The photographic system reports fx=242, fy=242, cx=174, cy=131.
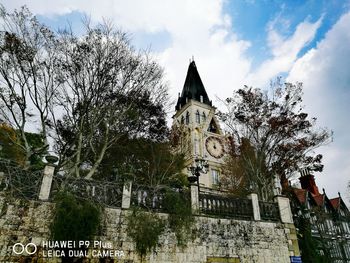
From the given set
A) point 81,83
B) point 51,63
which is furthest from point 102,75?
point 51,63

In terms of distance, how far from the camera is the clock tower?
2619cm

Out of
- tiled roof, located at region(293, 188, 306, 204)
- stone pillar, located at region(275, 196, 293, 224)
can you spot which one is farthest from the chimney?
stone pillar, located at region(275, 196, 293, 224)

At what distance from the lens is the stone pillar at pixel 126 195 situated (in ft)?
25.4

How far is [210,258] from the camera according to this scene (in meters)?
7.82

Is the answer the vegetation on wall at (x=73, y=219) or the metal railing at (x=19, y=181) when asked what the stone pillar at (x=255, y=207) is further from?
the metal railing at (x=19, y=181)

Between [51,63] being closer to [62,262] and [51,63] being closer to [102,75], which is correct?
[102,75]

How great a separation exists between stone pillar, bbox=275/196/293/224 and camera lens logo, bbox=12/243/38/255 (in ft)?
28.0

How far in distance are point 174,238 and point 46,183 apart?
4.27 metres

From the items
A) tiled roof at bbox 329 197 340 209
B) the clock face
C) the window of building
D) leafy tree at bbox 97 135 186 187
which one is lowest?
tiled roof at bbox 329 197 340 209

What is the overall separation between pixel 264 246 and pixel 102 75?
349 inches

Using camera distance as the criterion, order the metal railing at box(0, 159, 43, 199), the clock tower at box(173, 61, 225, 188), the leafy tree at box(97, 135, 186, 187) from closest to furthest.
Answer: the metal railing at box(0, 159, 43, 199), the leafy tree at box(97, 135, 186, 187), the clock tower at box(173, 61, 225, 188)

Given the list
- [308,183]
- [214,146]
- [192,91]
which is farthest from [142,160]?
[192,91]

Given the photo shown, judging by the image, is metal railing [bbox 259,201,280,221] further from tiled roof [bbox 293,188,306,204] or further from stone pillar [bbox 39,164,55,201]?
tiled roof [bbox 293,188,306,204]

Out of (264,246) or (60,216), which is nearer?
(60,216)
